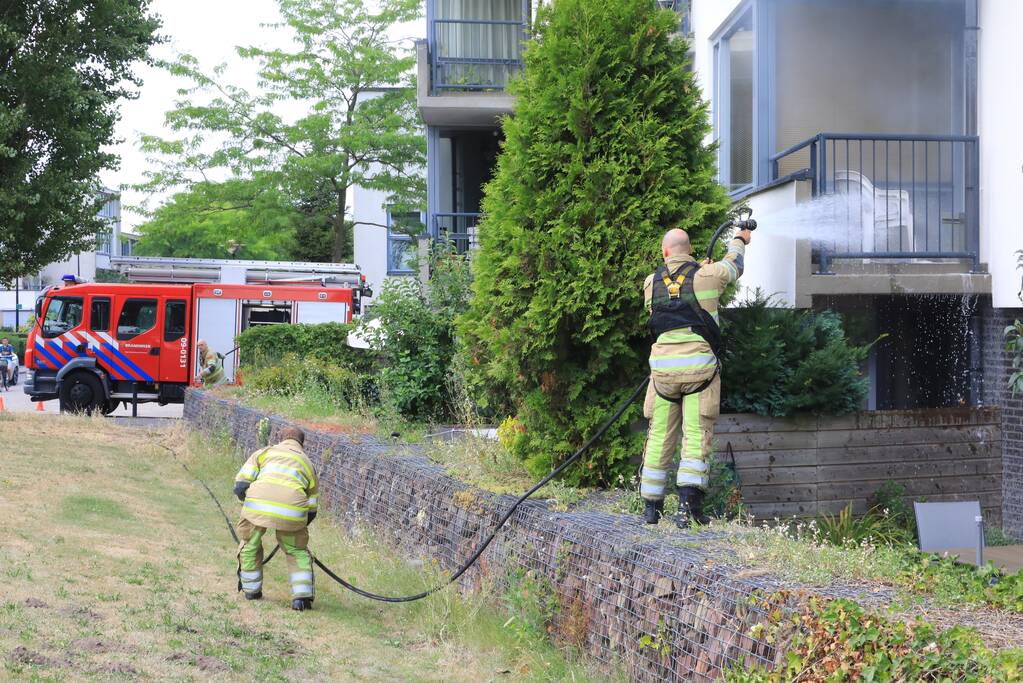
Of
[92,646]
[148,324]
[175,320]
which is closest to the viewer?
[92,646]

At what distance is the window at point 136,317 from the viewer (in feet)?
80.2

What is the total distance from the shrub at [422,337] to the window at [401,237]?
245 cm


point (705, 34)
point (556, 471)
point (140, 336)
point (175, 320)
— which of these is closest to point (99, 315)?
point (140, 336)

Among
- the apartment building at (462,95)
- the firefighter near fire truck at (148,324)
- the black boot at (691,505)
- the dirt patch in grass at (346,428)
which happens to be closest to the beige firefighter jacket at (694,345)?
the black boot at (691,505)

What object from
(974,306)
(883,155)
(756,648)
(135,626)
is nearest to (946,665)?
(756,648)

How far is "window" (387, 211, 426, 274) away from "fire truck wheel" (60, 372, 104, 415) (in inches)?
275

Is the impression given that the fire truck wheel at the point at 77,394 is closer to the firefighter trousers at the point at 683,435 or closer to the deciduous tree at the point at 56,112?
the deciduous tree at the point at 56,112

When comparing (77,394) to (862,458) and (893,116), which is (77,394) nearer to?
(893,116)

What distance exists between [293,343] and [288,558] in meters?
13.2

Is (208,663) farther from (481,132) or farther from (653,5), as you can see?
(481,132)

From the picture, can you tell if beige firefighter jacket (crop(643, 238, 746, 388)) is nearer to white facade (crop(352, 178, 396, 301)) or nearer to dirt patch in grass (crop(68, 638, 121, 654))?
dirt patch in grass (crop(68, 638, 121, 654))

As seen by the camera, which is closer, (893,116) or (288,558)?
(288,558)

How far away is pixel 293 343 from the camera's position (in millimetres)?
20781

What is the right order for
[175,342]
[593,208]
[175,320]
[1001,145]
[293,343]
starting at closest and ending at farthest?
1. [593,208]
2. [1001,145]
3. [293,343]
4. [175,342]
5. [175,320]
